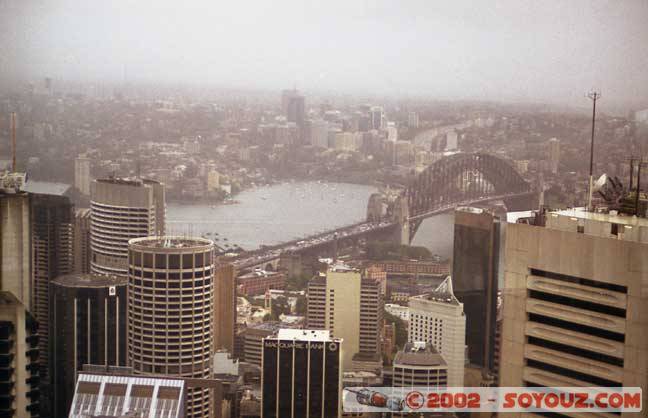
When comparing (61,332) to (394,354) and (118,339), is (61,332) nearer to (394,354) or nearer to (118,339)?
(118,339)

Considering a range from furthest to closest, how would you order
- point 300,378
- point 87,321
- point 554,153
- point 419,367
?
point 554,153 → point 87,321 → point 419,367 → point 300,378

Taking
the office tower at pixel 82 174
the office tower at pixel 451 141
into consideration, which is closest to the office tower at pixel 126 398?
the office tower at pixel 82 174

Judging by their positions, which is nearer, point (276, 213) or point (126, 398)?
point (126, 398)

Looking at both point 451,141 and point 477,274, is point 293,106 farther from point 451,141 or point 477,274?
point 477,274

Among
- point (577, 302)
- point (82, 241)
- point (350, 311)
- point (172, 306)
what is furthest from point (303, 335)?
point (577, 302)

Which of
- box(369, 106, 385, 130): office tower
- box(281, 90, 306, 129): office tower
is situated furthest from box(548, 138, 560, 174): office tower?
box(281, 90, 306, 129): office tower
